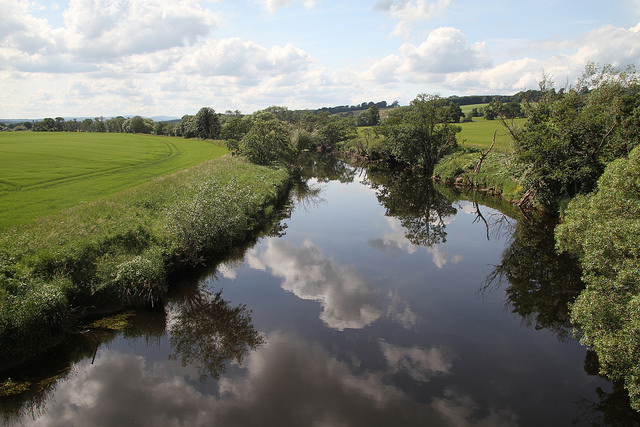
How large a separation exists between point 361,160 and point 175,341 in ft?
205

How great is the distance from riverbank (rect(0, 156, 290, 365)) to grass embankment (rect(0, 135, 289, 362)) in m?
0.03

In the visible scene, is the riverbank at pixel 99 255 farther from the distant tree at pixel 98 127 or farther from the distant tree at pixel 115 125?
the distant tree at pixel 98 127

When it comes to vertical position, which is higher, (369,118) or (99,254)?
(369,118)

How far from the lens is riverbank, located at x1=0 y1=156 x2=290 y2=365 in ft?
41.7

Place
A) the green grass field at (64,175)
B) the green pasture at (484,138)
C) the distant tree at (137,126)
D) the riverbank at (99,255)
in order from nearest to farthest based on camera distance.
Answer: the riverbank at (99,255), the green grass field at (64,175), the green pasture at (484,138), the distant tree at (137,126)

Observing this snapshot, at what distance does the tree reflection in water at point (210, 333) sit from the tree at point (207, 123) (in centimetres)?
8646

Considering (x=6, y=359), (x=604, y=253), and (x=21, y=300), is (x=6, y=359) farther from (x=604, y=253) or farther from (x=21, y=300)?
(x=604, y=253)

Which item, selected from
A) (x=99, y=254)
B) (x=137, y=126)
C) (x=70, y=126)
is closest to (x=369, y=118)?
(x=137, y=126)

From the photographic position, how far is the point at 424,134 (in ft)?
170

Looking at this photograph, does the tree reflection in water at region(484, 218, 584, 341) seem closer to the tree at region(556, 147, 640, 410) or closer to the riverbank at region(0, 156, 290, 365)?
the tree at region(556, 147, 640, 410)

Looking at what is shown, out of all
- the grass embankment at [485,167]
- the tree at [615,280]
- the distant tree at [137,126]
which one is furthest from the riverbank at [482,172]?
the distant tree at [137,126]

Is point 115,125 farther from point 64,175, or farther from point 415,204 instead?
point 415,204

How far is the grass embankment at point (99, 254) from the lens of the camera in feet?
41.7

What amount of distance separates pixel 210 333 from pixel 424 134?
45.4m
